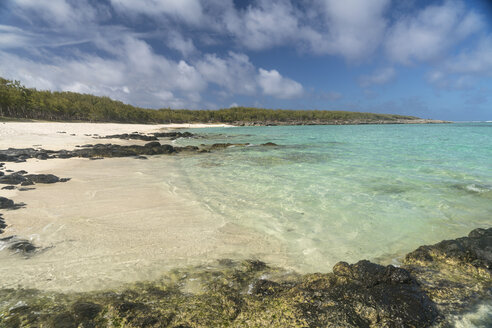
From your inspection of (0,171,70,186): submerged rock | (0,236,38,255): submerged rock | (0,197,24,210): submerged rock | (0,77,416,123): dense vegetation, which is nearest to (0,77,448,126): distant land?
(0,77,416,123): dense vegetation

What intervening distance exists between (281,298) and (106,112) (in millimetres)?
81975

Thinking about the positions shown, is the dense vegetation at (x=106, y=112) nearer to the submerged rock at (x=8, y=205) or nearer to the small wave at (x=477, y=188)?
the submerged rock at (x=8, y=205)

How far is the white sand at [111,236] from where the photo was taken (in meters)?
2.87

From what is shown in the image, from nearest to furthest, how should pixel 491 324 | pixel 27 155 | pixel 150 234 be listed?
pixel 491 324 → pixel 150 234 → pixel 27 155

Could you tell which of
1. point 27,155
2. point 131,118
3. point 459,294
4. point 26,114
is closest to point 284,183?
point 459,294

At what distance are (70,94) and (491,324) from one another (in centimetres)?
9974

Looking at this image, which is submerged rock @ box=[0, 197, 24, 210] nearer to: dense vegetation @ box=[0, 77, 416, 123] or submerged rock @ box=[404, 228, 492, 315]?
submerged rock @ box=[404, 228, 492, 315]

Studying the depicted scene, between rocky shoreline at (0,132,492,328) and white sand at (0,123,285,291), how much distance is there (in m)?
0.28

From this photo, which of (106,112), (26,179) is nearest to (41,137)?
(26,179)

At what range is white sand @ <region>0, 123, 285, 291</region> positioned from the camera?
287 cm

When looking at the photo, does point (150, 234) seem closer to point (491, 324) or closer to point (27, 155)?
point (491, 324)

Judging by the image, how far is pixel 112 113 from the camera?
Result: 238 ft

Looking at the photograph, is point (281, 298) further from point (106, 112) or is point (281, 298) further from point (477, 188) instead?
point (106, 112)

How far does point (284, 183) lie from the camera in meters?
7.96
